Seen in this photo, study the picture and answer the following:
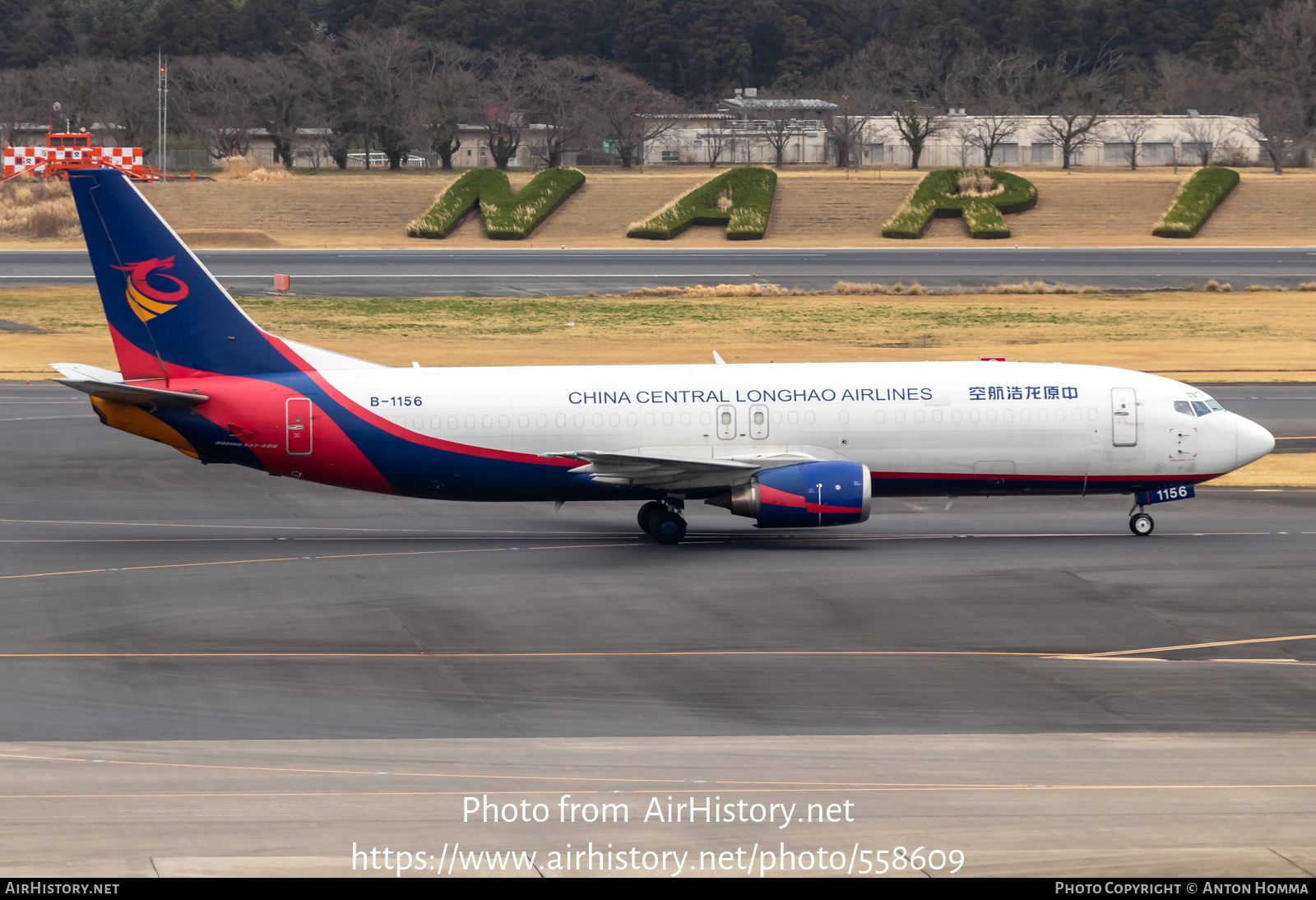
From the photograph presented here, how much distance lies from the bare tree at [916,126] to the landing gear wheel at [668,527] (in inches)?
4824

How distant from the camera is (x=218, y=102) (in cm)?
15688

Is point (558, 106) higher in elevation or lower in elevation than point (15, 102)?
higher

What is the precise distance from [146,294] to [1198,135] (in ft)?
468

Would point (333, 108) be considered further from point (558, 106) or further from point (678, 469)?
point (678, 469)

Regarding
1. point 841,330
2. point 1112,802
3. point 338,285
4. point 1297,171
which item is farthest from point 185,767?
point 1297,171

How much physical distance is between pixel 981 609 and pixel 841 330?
150ft

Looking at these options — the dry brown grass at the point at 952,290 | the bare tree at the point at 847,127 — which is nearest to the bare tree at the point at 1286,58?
the bare tree at the point at 847,127

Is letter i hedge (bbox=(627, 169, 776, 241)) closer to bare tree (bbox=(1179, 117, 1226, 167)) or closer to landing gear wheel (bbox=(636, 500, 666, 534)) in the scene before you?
bare tree (bbox=(1179, 117, 1226, 167))

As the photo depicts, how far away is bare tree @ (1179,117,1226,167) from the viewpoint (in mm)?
154000

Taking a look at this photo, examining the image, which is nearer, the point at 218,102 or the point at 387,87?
the point at 387,87

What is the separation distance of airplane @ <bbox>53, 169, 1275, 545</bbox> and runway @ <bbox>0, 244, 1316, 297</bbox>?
53.0m

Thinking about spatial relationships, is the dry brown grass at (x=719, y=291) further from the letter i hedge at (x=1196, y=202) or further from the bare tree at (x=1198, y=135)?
the bare tree at (x=1198, y=135)

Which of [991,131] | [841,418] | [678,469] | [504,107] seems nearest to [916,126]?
[991,131]

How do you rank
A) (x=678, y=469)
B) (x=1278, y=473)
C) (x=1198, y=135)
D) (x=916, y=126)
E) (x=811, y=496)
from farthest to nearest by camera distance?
→ 1. (x=1198, y=135)
2. (x=916, y=126)
3. (x=1278, y=473)
4. (x=678, y=469)
5. (x=811, y=496)
